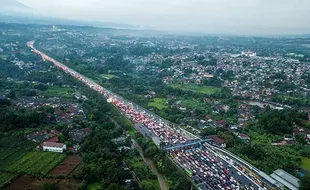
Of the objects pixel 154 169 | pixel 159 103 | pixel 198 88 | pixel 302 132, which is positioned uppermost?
pixel 302 132

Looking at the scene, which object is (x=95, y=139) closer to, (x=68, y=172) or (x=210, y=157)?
(x=68, y=172)

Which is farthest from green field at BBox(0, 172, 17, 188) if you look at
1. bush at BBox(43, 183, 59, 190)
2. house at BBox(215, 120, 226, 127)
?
house at BBox(215, 120, 226, 127)

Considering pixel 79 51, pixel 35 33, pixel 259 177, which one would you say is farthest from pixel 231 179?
pixel 35 33

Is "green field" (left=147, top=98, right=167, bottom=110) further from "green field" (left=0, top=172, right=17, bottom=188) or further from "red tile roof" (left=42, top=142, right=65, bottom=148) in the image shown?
"green field" (left=0, top=172, right=17, bottom=188)

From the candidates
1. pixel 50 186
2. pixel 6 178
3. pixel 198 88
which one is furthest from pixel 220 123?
pixel 6 178

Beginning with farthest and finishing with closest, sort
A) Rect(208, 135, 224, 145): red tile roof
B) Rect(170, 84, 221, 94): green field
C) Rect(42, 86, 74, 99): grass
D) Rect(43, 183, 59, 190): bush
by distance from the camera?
Rect(170, 84, 221, 94): green field, Rect(42, 86, 74, 99): grass, Rect(208, 135, 224, 145): red tile roof, Rect(43, 183, 59, 190): bush

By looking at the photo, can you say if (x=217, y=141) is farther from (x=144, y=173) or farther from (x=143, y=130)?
(x=144, y=173)
